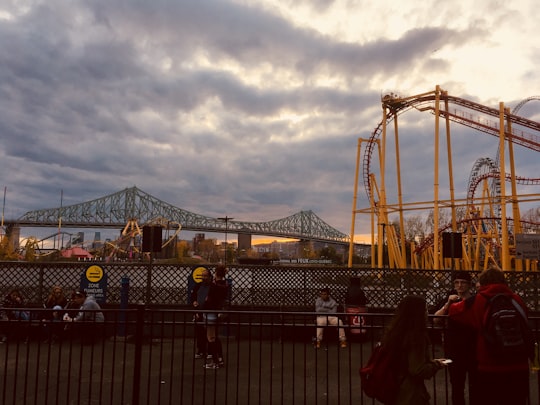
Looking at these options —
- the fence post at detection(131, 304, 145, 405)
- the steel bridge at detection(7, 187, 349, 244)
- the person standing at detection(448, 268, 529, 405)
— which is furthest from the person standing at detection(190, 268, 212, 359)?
the steel bridge at detection(7, 187, 349, 244)

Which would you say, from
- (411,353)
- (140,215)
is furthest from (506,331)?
(140,215)

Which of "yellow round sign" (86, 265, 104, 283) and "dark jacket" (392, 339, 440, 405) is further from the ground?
"yellow round sign" (86, 265, 104, 283)

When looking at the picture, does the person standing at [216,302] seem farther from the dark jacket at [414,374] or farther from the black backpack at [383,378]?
the dark jacket at [414,374]

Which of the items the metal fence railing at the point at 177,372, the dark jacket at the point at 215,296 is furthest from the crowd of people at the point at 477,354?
the dark jacket at the point at 215,296

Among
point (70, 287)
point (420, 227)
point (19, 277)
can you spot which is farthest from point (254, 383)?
point (420, 227)

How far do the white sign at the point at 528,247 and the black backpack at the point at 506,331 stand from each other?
23.7 ft

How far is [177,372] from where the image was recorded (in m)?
6.70

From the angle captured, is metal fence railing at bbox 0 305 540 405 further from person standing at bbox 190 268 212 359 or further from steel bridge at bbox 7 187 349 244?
steel bridge at bbox 7 187 349 244

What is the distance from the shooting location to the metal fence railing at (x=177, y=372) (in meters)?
4.41

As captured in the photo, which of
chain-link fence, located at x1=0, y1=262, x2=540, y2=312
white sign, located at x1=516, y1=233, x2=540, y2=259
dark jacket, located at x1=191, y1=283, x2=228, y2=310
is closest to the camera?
dark jacket, located at x1=191, y1=283, x2=228, y2=310

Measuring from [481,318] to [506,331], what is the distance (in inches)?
7.6

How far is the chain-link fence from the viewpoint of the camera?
10672 millimetres

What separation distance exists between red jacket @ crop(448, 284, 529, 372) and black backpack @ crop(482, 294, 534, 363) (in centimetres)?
4

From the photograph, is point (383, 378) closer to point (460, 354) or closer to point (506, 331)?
point (506, 331)
